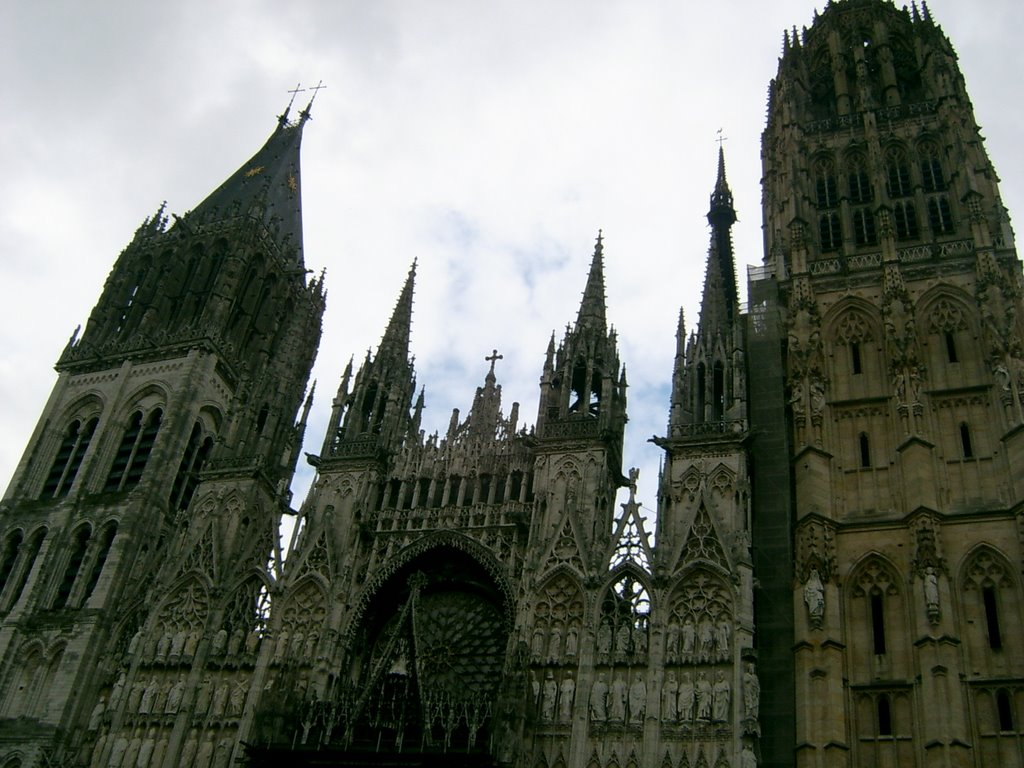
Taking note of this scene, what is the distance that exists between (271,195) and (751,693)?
3377 cm

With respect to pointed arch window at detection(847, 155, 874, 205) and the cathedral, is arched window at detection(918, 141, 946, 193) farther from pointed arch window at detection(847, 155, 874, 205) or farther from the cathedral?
pointed arch window at detection(847, 155, 874, 205)

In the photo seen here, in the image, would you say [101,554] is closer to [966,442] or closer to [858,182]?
[966,442]

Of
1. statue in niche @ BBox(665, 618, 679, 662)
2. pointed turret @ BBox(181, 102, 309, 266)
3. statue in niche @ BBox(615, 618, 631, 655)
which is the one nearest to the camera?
statue in niche @ BBox(665, 618, 679, 662)

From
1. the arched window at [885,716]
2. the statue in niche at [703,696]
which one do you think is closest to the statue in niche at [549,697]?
the statue in niche at [703,696]

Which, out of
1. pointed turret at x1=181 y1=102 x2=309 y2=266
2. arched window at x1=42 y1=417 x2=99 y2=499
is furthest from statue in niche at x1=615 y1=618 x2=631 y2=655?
pointed turret at x1=181 y1=102 x2=309 y2=266

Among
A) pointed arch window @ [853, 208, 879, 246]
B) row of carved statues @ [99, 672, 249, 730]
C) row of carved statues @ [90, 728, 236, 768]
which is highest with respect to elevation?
pointed arch window @ [853, 208, 879, 246]

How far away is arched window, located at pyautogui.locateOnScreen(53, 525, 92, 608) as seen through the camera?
34.2 meters

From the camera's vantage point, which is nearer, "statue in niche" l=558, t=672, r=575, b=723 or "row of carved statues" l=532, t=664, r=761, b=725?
"row of carved statues" l=532, t=664, r=761, b=725

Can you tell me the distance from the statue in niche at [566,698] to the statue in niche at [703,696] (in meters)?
3.11

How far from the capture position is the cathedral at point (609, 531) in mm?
24750

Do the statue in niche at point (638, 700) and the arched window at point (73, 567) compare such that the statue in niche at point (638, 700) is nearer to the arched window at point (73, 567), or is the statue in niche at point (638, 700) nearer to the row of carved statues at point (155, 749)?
the row of carved statues at point (155, 749)

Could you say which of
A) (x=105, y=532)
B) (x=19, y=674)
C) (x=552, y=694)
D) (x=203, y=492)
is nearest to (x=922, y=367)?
(x=552, y=694)

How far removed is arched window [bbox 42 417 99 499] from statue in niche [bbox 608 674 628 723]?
73.2 feet

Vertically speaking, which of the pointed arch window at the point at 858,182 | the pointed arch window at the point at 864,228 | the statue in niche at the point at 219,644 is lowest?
the statue in niche at the point at 219,644
